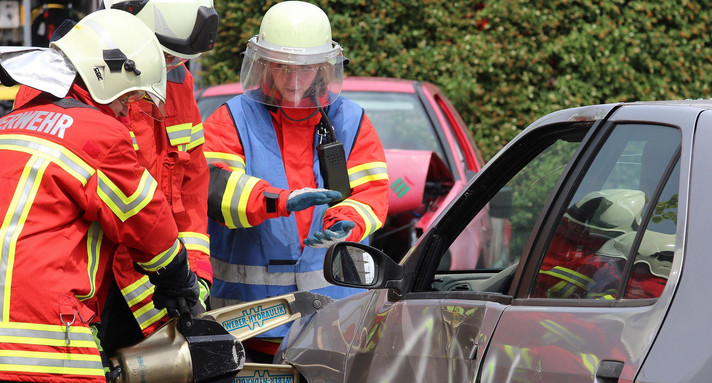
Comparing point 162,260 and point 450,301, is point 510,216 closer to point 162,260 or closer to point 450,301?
point 450,301

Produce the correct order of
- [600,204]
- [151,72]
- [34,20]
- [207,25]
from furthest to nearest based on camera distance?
[34,20] < [207,25] < [151,72] < [600,204]

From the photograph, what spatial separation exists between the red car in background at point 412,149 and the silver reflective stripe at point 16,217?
329 centimetres

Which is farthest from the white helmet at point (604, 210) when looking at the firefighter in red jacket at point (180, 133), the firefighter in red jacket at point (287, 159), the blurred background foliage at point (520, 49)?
the blurred background foliage at point (520, 49)

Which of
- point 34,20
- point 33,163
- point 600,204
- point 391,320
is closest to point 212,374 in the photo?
point 391,320

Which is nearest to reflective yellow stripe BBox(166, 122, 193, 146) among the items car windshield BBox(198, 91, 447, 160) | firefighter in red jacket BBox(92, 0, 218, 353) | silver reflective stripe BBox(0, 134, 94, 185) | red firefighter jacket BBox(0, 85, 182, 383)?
firefighter in red jacket BBox(92, 0, 218, 353)

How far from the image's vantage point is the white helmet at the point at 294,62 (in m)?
3.71

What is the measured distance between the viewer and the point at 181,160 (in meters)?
3.45

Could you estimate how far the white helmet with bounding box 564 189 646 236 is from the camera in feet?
7.27

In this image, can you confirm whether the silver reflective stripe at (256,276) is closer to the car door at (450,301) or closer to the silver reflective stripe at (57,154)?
the car door at (450,301)

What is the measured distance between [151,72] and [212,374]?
0.93 meters

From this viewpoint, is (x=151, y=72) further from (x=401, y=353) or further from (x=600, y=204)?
(x=600, y=204)

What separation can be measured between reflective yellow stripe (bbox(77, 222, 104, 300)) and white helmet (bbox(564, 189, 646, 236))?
1.30 meters

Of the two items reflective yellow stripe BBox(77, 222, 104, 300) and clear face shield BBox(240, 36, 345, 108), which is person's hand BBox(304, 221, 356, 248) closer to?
clear face shield BBox(240, 36, 345, 108)

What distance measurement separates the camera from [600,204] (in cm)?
228
